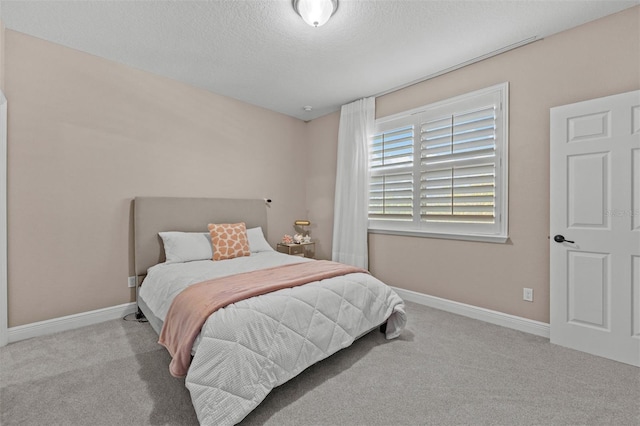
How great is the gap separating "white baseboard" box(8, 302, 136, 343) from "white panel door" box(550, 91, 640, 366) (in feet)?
13.5

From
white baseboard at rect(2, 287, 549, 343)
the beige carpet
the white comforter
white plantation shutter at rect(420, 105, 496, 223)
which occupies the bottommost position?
the beige carpet

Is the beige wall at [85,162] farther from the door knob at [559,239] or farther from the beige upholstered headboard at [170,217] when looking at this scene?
the door knob at [559,239]

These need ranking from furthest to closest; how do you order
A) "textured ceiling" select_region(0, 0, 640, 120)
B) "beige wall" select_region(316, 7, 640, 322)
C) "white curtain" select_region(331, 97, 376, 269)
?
"white curtain" select_region(331, 97, 376, 269), "beige wall" select_region(316, 7, 640, 322), "textured ceiling" select_region(0, 0, 640, 120)

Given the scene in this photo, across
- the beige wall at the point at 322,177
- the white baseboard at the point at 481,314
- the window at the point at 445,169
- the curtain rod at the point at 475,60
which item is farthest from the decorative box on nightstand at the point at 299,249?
the curtain rod at the point at 475,60

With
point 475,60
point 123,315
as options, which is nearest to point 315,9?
point 475,60

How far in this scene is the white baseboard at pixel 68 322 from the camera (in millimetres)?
2486

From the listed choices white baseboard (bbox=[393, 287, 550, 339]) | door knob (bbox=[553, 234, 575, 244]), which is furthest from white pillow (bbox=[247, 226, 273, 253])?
door knob (bbox=[553, 234, 575, 244])

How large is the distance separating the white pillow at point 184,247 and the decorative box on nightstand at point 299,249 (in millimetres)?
1316

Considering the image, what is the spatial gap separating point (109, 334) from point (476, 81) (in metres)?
4.34

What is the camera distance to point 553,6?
220 cm

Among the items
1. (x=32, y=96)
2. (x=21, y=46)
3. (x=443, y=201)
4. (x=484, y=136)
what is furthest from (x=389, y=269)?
(x=21, y=46)

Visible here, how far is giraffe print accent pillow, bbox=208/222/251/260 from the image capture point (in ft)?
10.4

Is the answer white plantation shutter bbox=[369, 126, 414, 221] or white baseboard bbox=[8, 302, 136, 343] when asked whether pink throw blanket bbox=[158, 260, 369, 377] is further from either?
white plantation shutter bbox=[369, 126, 414, 221]

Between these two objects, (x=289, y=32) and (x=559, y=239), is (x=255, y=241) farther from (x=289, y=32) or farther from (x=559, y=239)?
(x=559, y=239)
